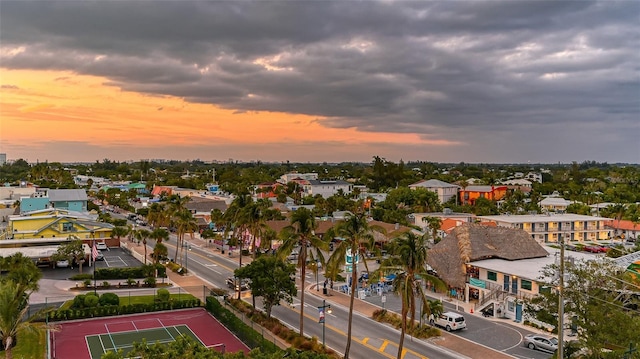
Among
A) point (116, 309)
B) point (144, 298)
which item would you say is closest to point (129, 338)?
point (116, 309)

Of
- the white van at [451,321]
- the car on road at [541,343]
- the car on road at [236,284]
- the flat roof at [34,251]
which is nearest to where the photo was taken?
the car on road at [541,343]

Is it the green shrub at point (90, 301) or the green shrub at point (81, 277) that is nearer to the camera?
the green shrub at point (90, 301)

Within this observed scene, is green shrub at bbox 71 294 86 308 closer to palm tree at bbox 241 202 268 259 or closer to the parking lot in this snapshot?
the parking lot

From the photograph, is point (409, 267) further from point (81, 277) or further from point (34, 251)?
point (34, 251)

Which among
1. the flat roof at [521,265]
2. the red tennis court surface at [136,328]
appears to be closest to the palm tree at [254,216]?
the red tennis court surface at [136,328]

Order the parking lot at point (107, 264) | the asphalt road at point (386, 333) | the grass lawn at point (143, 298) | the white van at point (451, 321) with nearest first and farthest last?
the asphalt road at point (386, 333) < the white van at point (451, 321) < the grass lawn at point (143, 298) < the parking lot at point (107, 264)

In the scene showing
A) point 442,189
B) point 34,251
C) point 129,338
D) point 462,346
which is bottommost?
point 129,338

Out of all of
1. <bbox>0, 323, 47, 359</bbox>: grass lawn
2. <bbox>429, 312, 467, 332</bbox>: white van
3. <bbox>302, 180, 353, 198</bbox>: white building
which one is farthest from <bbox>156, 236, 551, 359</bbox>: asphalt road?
<bbox>302, 180, 353, 198</bbox>: white building

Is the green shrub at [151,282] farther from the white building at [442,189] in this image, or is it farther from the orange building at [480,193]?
the orange building at [480,193]
